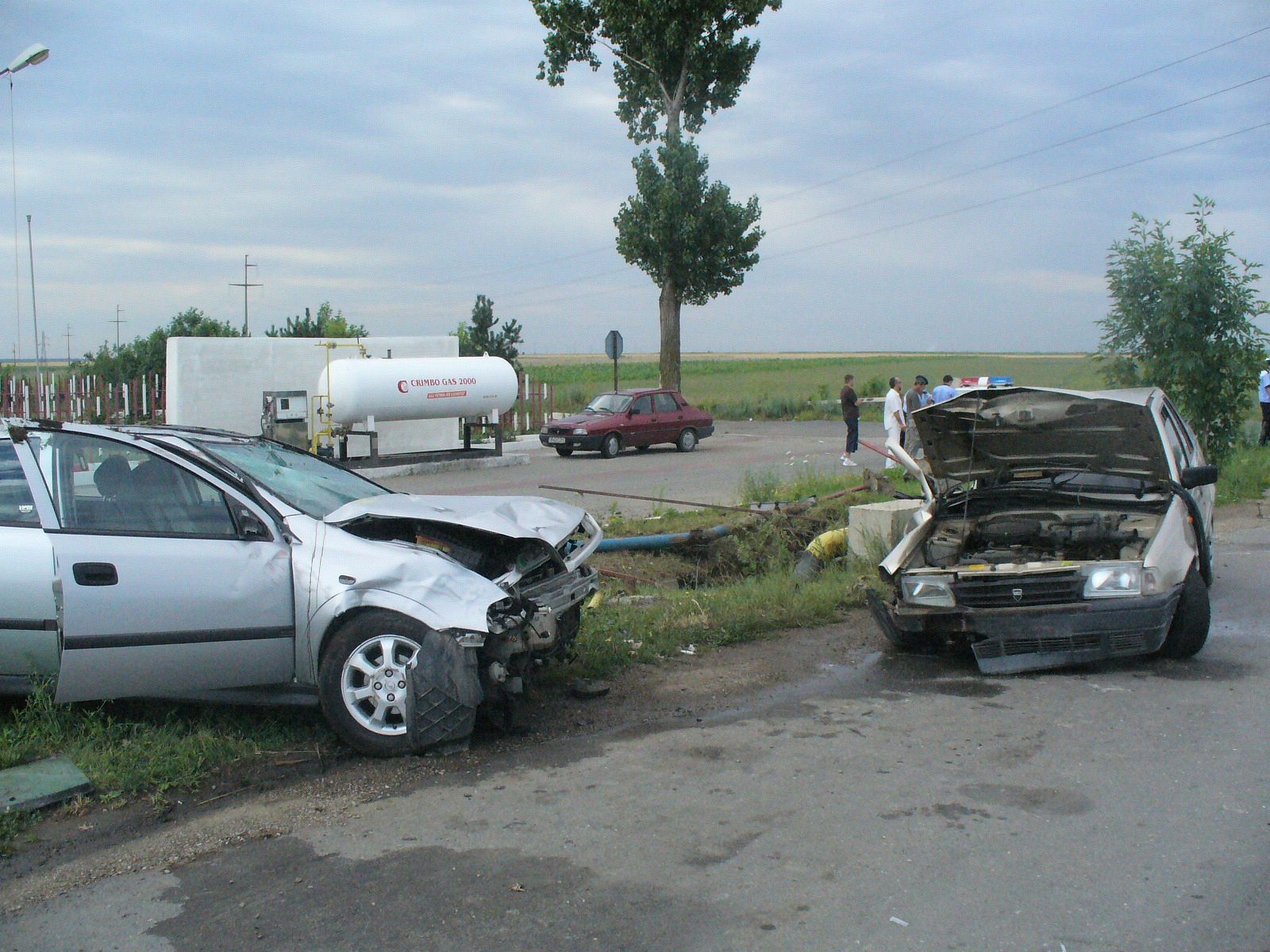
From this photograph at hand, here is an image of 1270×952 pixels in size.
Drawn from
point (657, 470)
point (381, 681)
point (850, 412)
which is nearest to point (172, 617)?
point (381, 681)

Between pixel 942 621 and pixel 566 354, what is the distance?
A: 152579 mm

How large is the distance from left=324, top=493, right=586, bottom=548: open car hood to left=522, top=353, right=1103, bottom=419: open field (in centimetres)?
1003

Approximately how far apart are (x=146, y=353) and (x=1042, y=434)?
35.8 m

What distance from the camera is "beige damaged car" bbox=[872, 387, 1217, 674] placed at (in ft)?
22.3

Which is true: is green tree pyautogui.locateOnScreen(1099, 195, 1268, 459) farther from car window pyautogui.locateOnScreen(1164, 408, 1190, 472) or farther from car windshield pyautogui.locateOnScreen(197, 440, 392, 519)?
car windshield pyautogui.locateOnScreen(197, 440, 392, 519)

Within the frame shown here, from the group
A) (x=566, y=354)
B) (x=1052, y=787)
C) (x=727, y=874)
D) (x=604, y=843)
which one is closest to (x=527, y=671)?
(x=604, y=843)

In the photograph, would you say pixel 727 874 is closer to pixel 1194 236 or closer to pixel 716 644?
pixel 716 644

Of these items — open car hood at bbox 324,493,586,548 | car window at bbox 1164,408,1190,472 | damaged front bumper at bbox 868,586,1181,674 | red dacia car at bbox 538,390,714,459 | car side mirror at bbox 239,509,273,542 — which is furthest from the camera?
red dacia car at bbox 538,390,714,459

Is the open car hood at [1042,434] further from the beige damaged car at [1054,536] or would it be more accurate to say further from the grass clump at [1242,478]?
the grass clump at [1242,478]

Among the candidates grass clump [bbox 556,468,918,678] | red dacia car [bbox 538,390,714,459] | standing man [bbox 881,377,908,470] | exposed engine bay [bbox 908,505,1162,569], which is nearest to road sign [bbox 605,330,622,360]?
red dacia car [bbox 538,390,714,459]

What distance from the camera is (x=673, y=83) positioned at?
31.0 meters

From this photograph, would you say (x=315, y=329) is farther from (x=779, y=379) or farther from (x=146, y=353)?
(x=779, y=379)

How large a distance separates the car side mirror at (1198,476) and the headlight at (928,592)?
1998 mm

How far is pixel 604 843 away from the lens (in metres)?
4.32
